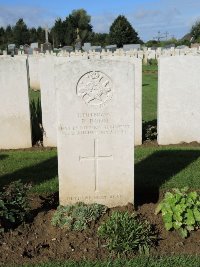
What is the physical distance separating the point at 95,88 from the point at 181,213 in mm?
1714

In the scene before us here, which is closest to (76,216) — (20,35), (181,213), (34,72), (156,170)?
(181,213)

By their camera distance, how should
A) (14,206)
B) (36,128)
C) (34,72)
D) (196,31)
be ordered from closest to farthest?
(14,206), (36,128), (34,72), (196,31)

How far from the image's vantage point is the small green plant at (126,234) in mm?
4223

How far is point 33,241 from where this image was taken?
176 inches

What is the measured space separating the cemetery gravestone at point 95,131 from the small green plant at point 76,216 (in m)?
0.33

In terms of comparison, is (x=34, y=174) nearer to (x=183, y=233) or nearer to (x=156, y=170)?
(x=156, y=170)

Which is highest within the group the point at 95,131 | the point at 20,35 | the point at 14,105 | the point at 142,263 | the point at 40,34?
the point at 40,34

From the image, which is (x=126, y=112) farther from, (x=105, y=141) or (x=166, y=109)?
(x=166, y=109)

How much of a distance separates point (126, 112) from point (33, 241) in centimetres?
181

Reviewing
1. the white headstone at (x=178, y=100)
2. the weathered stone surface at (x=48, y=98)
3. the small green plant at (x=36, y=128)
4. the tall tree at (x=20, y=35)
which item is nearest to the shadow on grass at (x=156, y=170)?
the white headstone at (x=178, y=100)

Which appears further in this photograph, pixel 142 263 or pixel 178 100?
pixel 178 100

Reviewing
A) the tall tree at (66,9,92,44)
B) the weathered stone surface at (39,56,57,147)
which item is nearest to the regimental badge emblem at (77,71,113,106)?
the weathered stone surface at (39,56,57,147)

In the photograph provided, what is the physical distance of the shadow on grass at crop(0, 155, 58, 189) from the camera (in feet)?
21.5

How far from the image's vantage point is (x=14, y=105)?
871cm
